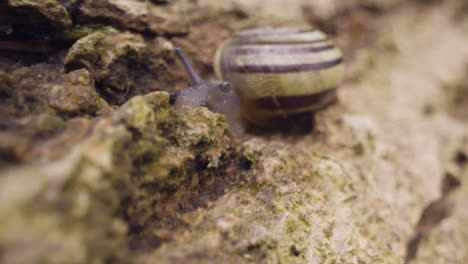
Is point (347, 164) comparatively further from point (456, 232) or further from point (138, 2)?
point (138, 2)

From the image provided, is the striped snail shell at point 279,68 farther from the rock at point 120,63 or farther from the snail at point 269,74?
the rock at point 120,63

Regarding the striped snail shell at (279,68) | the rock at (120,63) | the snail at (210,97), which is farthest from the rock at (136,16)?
the striped snail shell at (279,68)

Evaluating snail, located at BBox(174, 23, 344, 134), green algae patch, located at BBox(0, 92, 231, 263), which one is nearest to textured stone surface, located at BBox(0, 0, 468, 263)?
green algae patch, located at BBox(0, 92, 231, 263)

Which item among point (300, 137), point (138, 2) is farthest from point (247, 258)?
point (138, 2)

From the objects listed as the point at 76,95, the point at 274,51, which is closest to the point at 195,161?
the point at 76,95

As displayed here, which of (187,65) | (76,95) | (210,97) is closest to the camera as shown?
(76,95)

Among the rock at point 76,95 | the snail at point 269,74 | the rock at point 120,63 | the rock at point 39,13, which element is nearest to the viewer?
the rock at point 76,95

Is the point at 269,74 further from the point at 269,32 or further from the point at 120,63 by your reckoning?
the point at 120,63
